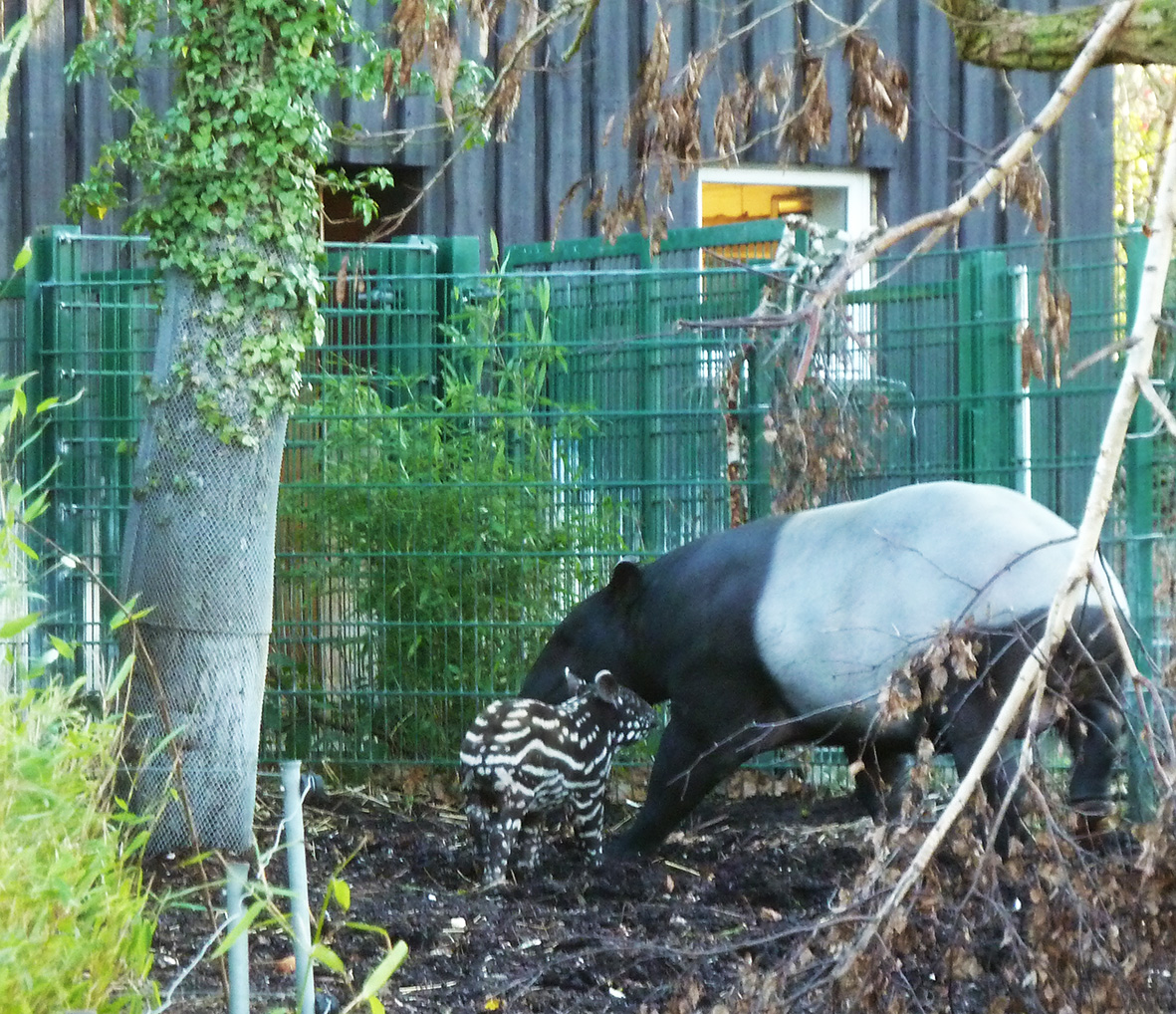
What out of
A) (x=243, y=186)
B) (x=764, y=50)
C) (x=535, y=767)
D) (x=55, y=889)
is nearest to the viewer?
(x=55, y=889)

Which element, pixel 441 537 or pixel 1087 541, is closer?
pixel 1087 541

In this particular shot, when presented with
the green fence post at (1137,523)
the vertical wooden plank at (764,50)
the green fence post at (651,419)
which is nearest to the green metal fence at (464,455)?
the green fence post at (651,419)

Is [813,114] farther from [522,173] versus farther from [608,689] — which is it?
[522,173]

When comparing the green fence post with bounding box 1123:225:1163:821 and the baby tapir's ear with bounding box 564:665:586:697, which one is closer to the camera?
the baby tapir's ear with bounding box 564:665:586:697

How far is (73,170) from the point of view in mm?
8922

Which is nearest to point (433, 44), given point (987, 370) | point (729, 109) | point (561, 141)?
point (729, 109)

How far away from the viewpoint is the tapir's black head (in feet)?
20.4

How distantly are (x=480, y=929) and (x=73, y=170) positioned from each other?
216 inches

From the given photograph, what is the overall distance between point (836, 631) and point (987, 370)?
5.34 ft

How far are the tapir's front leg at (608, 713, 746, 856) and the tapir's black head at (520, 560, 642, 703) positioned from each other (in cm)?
44

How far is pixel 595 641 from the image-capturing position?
631 centimetres

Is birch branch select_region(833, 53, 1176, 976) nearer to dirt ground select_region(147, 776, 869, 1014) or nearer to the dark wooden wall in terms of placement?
dirt ground select_region(147, 776, 869, 1014)

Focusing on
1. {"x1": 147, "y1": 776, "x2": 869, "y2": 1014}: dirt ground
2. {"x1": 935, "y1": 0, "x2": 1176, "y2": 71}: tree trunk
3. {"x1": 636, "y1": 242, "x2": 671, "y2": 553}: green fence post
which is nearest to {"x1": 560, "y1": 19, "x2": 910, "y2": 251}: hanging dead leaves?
{"x1": 935, "y1": 0, "x2": 1176, "y2": 71}: tree trunk

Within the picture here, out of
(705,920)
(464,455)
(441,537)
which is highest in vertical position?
(464,455)
